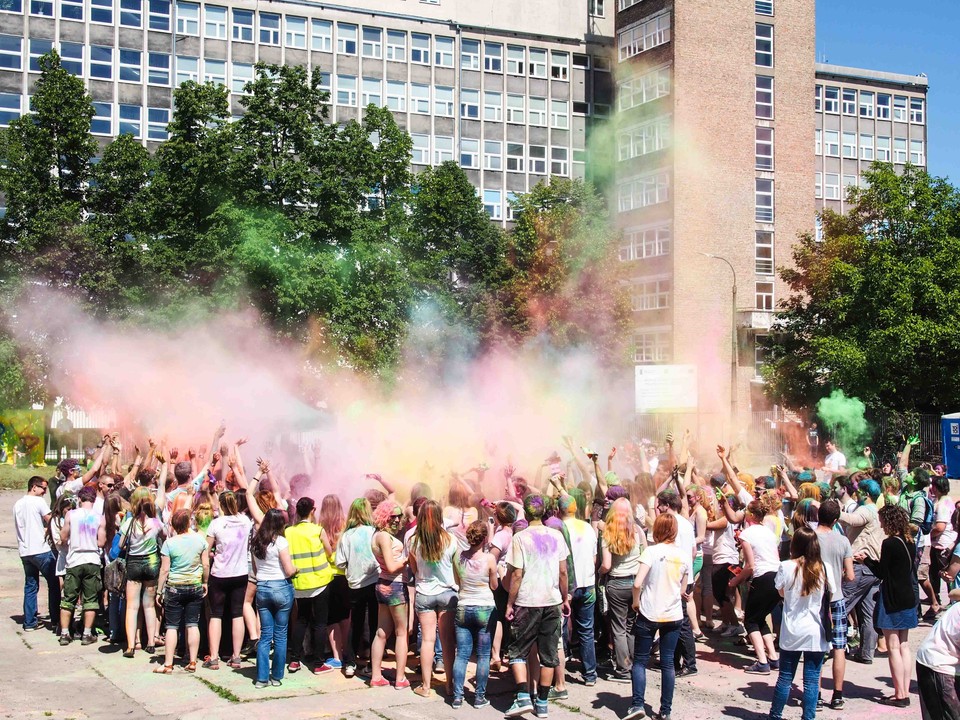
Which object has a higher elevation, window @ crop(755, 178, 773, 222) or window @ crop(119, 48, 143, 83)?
window @ crop(119, 48, 143, 83)

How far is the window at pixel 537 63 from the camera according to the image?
58.2m

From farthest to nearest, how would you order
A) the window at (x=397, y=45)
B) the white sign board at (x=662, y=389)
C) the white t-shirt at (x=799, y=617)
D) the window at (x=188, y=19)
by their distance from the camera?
1. the window at (x=397, y=45)
2. the window at (x=188, y=19)
3. the white sign board at (x=662, y=389)
4. the white t-shirt at (x=799, y=617)

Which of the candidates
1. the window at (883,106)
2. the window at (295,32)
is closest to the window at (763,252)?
the window at (883,106)

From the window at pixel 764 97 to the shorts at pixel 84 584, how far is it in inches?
1887

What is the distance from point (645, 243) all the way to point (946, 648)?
47204 mm

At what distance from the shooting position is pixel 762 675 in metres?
9.59

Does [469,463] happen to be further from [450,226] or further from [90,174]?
[450,226]

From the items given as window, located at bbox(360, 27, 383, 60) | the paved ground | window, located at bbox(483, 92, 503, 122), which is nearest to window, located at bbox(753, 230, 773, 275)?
window, located at bbox(483, 92, 503, 122)

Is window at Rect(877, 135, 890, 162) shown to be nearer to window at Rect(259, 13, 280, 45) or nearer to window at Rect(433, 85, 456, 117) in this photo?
window at Rect(433, 85, 456, 117)

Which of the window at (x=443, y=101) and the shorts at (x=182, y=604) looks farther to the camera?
the window at (x=443, y=101)

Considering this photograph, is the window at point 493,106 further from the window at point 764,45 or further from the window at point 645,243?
the window at point 764,45

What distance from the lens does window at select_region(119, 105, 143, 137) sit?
50375 mm

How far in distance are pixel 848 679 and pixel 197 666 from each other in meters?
6.13

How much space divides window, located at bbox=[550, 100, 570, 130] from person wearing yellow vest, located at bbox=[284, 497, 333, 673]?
168 feet
